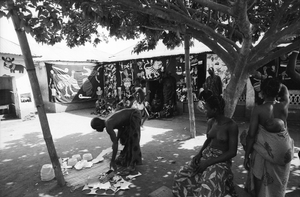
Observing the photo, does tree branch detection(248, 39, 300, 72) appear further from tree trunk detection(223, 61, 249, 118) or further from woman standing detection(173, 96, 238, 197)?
woman standing detection(173, 96, 238, 197)

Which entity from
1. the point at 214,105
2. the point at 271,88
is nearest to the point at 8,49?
the point at 214,105

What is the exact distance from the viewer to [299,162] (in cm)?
389

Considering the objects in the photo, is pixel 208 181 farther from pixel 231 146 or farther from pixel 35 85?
pixel 35 85

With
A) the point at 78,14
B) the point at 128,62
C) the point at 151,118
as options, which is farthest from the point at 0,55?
the point at 151,118

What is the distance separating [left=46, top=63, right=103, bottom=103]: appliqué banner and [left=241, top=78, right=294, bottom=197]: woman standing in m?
10.9

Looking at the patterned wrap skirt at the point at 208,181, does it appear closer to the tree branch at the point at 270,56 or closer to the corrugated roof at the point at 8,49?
the tree branch at the point at 270,56

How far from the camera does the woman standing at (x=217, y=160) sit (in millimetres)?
2139

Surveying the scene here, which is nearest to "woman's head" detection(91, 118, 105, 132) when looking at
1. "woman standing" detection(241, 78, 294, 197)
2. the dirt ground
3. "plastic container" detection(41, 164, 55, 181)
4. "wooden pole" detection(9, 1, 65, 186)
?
"wooden pole" detection(9, 1, 65, 186)

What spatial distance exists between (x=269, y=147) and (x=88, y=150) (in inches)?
168

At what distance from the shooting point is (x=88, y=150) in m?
5.10

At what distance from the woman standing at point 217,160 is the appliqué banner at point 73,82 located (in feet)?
34.4

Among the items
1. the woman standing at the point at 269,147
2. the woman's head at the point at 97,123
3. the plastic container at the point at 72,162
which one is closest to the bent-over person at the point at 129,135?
the woman's head at the point at 97,123

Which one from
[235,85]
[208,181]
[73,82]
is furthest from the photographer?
[73,82]

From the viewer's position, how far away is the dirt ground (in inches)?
129
